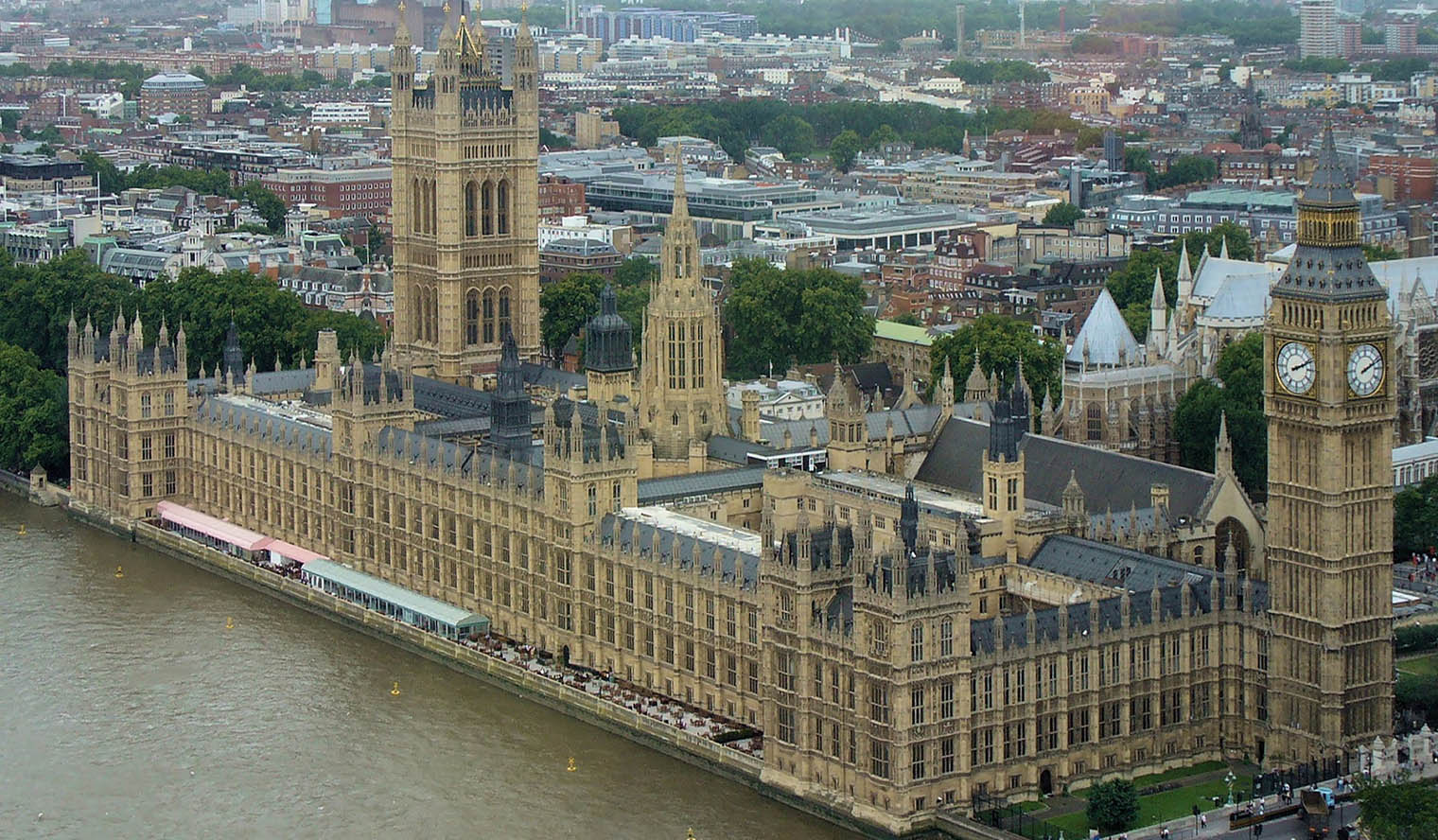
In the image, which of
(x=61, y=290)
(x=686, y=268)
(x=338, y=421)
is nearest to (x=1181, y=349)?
(x=686, y=268)

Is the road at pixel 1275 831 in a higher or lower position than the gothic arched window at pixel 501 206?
lower

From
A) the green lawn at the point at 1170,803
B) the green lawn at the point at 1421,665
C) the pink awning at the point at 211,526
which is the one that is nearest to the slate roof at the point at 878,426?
the pink awning at the point at 211,526

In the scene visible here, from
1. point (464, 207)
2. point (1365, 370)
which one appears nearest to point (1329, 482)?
point (1365, 370)

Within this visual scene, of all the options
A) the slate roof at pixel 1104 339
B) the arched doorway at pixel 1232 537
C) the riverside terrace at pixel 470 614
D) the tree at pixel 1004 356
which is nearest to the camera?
the riverside terrace at pixel 470 614

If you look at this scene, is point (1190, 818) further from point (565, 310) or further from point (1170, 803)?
point (565, 310)

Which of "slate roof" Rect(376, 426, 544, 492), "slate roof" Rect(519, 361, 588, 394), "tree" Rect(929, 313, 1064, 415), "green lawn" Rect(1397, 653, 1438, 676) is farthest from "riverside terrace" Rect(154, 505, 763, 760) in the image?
"tree" Rect(929, 313, 1064, 415)

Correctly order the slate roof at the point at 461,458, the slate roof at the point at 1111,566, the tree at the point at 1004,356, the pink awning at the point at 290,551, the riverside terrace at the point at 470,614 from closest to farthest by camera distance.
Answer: the slate roof at the point at 1111,566, the riverside terrace at the point at 470,614, the slate roof at the point at 461,458, the pink awning at the point at 290,551, the tree at the point at 1004,356

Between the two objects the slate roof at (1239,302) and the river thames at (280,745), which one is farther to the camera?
the slate roof at (1239,302)

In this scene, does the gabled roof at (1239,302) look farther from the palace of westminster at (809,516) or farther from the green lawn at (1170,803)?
the green lawn at (1170,803)
